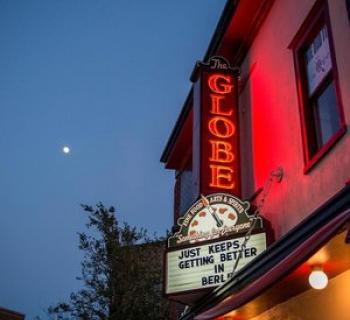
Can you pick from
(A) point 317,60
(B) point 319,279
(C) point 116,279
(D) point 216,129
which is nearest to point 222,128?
(D) point 216,129

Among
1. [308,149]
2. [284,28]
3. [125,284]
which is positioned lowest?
[308,149]

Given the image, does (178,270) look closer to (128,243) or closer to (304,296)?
(304,296)

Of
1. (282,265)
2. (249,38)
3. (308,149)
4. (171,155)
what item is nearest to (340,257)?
(282,265)

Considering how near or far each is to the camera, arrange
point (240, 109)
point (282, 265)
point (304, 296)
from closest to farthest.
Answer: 1. point (282, 265)
2. point (304, 296)
3. point (240, 109)

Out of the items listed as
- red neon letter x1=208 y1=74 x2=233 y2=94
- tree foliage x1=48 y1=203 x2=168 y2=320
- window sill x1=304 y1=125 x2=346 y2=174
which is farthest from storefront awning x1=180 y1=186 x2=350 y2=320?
tree foliage x1=48 y1=203 x2=168 y2=320

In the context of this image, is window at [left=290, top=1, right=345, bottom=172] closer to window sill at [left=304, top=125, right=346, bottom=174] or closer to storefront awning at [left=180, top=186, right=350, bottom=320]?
window sill at [left=304, top=125, right=346, bottom=174]

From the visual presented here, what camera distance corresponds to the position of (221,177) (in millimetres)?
9539

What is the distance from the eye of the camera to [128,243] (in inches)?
773

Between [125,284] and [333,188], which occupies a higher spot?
[125,284]

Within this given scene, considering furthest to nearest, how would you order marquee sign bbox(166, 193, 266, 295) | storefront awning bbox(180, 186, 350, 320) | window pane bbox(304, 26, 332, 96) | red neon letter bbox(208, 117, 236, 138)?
red neon letter bbox(208, 117, 236, 138) → marquee sign bbox(166, 193, 266, 295) → window pane bbox(304, 26, 332, 96) → storefront awning bbox(180, 186, 350, 320)

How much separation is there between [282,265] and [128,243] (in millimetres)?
15160

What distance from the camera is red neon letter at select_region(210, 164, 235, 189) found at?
9422 mm

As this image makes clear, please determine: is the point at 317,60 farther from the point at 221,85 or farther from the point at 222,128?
the point at 221,85

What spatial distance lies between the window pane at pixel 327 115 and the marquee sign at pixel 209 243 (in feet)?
5.56
